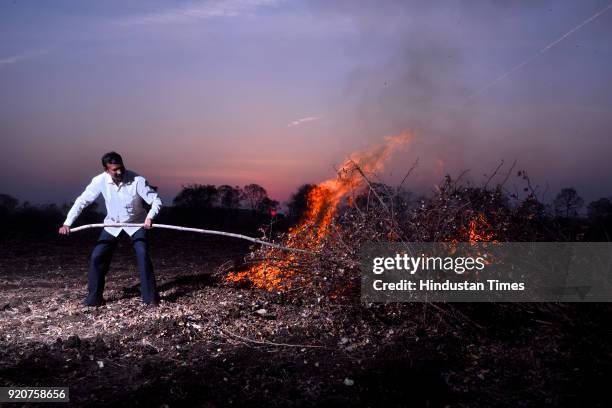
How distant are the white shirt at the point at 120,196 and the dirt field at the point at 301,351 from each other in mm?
1140

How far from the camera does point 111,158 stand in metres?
6.07

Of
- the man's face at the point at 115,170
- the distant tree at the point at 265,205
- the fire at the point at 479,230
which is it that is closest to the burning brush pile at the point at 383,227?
the fire at the point at 479,230

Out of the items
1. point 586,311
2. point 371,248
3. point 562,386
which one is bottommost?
point 562,386

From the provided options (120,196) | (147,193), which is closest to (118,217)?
(120,196)

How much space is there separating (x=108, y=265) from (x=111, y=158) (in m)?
1.39

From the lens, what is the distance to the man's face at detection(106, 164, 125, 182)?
608cm

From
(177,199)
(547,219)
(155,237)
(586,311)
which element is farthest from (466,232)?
(177,199)

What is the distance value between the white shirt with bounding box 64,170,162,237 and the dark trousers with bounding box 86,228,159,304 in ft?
0.36

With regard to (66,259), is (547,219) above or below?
above

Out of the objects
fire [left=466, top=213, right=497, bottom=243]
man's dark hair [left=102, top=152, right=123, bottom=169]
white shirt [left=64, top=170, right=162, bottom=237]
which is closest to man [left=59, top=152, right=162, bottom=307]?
white shirt [left=64, top=170, right=162, bottom=237]

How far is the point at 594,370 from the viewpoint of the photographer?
409cm

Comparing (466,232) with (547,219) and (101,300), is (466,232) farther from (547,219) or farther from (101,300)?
Result: (101,300)

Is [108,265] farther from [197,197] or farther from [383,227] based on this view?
[197,197]

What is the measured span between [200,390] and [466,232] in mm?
3455
